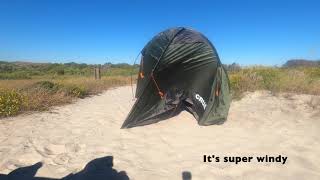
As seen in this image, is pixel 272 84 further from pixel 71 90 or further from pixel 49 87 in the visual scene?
pixel 49 87

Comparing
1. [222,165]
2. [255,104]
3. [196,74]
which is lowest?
[222,165]

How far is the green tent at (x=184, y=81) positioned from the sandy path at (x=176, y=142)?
30 centimetres

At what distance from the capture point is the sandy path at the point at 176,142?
14.1 feet

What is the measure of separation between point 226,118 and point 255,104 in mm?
1448

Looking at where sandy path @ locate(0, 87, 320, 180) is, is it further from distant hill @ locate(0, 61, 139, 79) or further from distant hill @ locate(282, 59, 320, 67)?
distant hill @ locate(0, 61, 139, 79)

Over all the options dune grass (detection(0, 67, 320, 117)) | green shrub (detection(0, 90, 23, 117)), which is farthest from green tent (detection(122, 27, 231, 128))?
green shrub (detection(0, 90, 23, 117))

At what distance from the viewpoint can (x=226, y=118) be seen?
22.8ft

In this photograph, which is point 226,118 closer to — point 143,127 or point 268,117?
point 268,117

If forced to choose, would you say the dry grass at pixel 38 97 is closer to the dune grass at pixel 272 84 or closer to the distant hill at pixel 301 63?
the dune grass at pixel 272 84

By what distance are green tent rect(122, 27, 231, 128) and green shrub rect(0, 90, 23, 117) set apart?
3138 millimetres

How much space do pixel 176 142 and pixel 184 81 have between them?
83.8 inches

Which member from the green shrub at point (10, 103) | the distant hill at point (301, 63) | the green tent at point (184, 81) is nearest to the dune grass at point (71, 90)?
the green shrub at point (10, 103)

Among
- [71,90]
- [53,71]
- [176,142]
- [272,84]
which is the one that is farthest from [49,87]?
[53,71]

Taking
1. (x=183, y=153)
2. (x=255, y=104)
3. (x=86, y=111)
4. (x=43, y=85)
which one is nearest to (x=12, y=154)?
(x=183, y=153)
